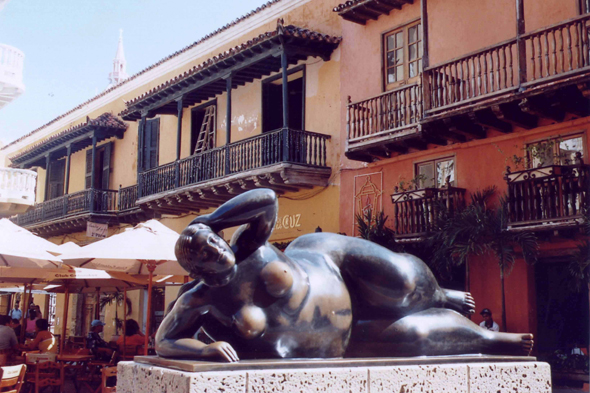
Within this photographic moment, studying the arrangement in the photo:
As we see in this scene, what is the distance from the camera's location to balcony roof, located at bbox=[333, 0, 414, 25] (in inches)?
574

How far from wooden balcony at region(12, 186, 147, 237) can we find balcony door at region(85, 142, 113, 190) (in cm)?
116

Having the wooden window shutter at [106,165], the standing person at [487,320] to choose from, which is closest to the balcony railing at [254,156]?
the standing person at [487,320]

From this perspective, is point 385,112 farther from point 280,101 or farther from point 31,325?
point 31,325

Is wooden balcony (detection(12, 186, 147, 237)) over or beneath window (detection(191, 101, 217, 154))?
beneath

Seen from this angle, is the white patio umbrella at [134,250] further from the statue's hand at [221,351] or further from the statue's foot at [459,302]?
the statue's hand at [221,351]

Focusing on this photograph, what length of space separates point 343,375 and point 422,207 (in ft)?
33.4

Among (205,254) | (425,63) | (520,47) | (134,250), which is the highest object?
(425,63)

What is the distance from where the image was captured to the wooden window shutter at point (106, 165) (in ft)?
83.7

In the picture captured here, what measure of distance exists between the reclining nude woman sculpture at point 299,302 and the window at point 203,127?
16.7m

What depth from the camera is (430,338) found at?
300 centimetres

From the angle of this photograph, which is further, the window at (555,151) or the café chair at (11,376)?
the window at (555,151)

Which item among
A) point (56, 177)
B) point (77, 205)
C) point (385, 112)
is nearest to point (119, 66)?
point (56, 177)

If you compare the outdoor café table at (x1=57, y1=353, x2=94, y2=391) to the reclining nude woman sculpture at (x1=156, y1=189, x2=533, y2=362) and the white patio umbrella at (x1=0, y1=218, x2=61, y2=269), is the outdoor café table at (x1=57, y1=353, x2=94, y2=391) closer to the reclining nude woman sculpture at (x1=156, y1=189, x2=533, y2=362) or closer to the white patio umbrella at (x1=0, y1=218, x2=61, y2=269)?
the white patio umbrella at (x1=0, y1=218, x2=61, y2=269)

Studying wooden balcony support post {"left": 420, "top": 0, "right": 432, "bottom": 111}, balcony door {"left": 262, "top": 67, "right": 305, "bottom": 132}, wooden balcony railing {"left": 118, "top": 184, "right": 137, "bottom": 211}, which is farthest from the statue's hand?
wooden balcony railing {"left": 118, "top": 184, "right": 137, "bottom": 211}
